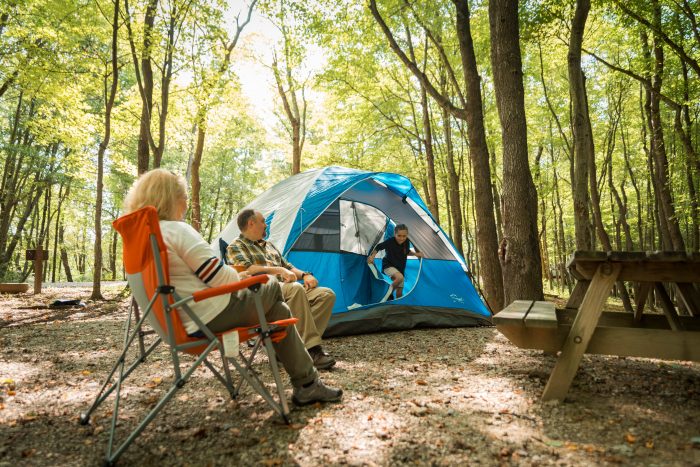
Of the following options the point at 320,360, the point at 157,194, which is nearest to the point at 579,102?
the point at 320,360

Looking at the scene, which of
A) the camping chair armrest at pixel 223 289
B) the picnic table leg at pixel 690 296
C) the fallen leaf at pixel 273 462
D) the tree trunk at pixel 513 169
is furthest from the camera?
the tree trunk at pixel 513 169

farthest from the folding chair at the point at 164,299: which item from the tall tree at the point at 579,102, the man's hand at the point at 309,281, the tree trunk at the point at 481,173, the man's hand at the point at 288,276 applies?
the tall tree at the point at 579,102

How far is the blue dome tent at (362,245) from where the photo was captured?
15.4 feet

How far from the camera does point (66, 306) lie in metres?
→ 7.11

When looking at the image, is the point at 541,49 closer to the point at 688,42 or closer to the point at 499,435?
the point at 688,42

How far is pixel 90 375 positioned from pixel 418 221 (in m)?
4.03

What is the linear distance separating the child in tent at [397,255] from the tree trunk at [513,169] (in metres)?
1.47

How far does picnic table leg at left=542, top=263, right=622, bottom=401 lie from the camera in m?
2.31

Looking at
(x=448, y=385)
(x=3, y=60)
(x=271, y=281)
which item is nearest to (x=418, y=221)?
(x=448, y=385)

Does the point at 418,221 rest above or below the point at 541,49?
below

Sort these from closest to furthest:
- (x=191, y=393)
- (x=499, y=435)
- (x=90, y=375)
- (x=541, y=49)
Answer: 1. (x=499, y=435)
2. (x=191, y=393)
3. (x=90, y=375)
4. (x=541, y=49)

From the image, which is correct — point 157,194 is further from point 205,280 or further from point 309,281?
point 309,281

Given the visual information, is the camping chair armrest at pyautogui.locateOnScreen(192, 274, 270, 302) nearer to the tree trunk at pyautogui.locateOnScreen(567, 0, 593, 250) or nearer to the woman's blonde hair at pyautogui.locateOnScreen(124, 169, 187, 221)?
the woman's blonde hair at pyautogui.locateOnScreen(124, 169, 187, 221)

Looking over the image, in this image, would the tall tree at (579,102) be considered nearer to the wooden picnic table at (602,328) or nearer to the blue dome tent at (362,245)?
the blue dome tent at (362,245)
